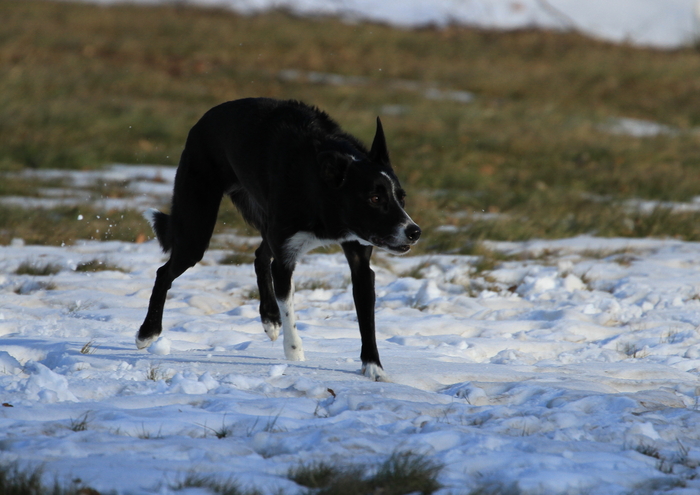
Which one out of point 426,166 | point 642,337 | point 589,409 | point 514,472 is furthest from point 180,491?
point 426,166

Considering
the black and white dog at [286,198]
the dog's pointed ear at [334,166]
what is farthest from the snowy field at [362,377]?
the dog's pointed ear at [334,166]

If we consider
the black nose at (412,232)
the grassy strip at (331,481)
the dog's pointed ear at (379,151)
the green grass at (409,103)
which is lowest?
the grassy strip at (331,481)

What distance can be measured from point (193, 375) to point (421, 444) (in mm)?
1242

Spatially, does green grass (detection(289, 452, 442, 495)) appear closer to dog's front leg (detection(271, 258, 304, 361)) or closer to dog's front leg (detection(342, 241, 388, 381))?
dog's front leg (detection(342, 241, 388, 381))

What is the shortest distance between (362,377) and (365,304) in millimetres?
379

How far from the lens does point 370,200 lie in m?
3.87

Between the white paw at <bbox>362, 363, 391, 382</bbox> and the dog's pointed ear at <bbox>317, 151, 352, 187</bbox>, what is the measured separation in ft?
3.13

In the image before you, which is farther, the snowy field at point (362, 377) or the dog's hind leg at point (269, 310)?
the dog's hind leg at point (269, 310)

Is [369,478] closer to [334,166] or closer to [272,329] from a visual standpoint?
[334,166]

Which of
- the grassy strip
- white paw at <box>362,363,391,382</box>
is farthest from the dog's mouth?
the grassy strip

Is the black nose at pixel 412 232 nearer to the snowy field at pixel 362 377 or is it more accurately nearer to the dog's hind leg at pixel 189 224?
the snowy field at pixel 362 377

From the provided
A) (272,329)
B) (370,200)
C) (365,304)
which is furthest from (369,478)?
(272,329)

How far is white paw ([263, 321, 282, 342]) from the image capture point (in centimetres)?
489

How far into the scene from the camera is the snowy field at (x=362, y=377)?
2.65 metres
